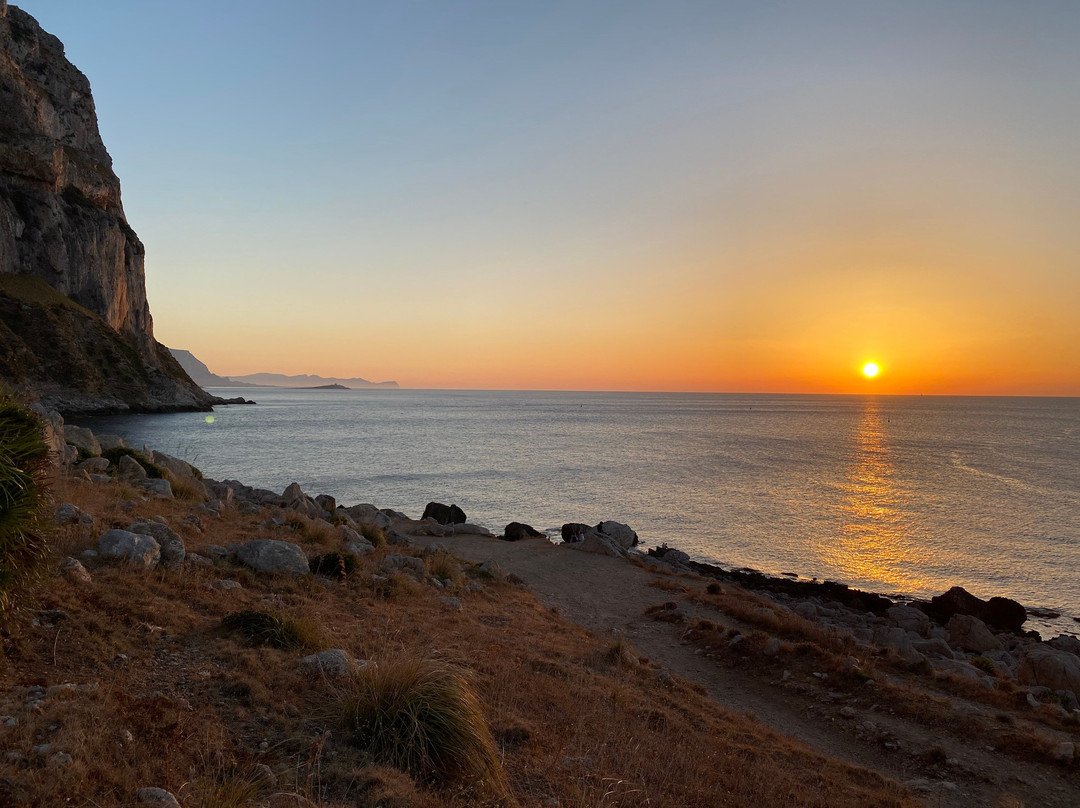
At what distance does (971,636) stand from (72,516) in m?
26.2

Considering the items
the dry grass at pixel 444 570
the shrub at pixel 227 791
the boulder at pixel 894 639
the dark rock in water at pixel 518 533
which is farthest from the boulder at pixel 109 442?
the boulder at pixel 894 639

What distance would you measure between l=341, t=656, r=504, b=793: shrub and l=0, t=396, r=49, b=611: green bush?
3347mm

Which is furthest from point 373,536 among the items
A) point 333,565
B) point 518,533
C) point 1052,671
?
point 1052,671

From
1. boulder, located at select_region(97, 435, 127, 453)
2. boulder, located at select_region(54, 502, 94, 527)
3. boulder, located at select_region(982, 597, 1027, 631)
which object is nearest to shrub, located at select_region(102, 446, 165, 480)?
boulder, located at select_region(97, 435, 127, 453)

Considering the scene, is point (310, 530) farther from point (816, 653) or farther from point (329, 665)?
point (816, 653)

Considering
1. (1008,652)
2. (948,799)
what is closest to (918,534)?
(1008,652)

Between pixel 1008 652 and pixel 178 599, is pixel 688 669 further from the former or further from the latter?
pixel 1008 652

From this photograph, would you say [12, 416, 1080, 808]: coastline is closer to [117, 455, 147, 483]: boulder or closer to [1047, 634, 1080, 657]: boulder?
[1047, 634, 1080, 657]: boulder

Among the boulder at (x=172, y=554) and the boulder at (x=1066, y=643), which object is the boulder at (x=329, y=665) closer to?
the boulder at (x=172, y=554)

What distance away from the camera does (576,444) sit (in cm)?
8912

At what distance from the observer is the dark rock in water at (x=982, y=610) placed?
23.8 metres

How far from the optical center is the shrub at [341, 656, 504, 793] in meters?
5.83

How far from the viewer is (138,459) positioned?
20.6 m

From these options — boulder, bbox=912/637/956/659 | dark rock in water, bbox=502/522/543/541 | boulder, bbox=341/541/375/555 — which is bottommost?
boulder, bbox=912/637/956/659
